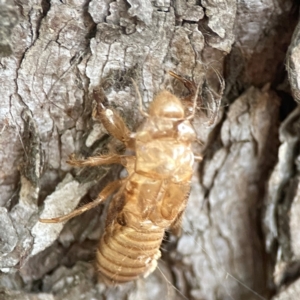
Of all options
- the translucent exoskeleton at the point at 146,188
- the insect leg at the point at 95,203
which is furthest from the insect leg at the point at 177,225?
the insect leg at the point at 95,203

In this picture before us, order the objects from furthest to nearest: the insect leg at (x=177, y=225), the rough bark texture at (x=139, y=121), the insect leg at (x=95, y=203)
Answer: the insect leg at (x=177, y=225) < the insect leg at (x=95, y=203) < the rough bark texture at (x=139, y=121)

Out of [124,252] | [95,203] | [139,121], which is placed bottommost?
[124,252]

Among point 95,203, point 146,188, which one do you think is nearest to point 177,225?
point 146,188

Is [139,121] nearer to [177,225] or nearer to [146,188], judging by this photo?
[146,188]

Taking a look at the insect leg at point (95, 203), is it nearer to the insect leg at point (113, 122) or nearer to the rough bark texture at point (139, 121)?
the rough bark texture at point (139, 121)

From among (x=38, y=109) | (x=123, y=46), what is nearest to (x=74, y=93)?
(x=38, y=109)

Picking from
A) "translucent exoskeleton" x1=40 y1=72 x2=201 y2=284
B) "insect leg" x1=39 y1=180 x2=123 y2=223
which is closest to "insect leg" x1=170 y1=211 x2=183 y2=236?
"translucent exoskeleton" x1=40 y1=72 x2=201 y2=284
